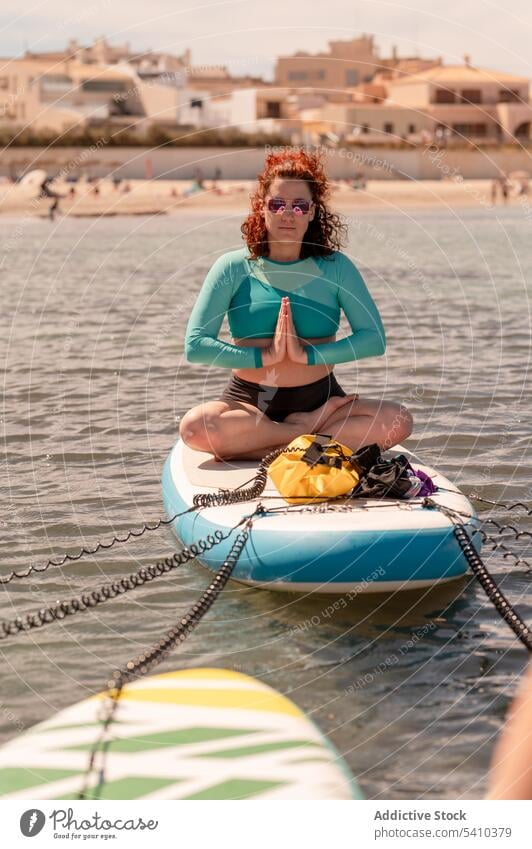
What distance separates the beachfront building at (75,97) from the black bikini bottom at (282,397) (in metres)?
50.2

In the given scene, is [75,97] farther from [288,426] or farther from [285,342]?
[285,342]

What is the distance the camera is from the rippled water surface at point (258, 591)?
14.4 ft

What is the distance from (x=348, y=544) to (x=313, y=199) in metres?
1.89

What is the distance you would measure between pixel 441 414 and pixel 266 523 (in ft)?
13.4

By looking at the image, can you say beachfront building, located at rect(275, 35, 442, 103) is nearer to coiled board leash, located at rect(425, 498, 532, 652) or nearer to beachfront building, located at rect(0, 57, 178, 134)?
beachfront building, located at rect(0, 57, 178, 134)

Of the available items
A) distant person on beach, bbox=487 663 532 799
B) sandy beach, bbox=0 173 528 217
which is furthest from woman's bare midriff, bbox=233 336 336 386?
sandy beach, bbox=0 173 528 217

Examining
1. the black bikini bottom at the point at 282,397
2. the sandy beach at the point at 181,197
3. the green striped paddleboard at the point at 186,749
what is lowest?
the sandy beach at the point at 181,197

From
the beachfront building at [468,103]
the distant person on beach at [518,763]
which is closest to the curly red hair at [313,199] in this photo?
the distant person on beach at [518,763]

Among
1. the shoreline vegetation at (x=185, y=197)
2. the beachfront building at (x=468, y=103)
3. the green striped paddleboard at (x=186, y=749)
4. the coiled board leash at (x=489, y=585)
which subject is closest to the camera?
the green striped paddleboard at (x=186, y=749)

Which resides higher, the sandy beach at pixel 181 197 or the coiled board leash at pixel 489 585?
the coiled board leash at pixel 489 585

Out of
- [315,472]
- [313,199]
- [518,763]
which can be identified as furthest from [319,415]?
[518,763]

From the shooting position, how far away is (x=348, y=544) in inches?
198

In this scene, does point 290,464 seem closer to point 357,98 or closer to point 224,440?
point 224,440

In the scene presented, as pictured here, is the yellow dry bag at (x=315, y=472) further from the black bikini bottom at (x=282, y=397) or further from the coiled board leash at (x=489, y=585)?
the black bikini bottom at (x=282, y=397)
